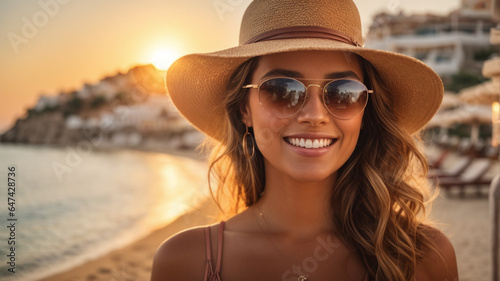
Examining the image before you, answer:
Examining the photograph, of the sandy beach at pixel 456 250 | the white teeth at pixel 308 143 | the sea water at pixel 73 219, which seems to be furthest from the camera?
the sea water at pixel 73 219

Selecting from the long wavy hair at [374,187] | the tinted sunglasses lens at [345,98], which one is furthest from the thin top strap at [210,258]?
the tinted sunglasses lens at [345,98]

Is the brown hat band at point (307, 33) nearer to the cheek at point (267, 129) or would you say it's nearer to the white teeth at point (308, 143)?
the cheek at point (267, 129)

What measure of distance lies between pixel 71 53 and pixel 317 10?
54.2 meters

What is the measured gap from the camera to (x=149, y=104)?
81.8 meters

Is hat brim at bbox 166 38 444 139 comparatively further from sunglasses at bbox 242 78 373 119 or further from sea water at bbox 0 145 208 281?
sea water at bbox 0 145 208 281

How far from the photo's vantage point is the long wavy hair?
1813 millimetres

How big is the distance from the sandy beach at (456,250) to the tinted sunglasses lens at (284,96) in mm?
4120

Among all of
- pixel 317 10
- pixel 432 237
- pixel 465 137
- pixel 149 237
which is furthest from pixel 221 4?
pixel 465 137

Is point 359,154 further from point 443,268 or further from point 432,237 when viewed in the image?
point 443,268

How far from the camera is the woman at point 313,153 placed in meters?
1.68

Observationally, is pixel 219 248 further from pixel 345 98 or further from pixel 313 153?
pixel 345 98

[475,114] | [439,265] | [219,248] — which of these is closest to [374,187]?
[439,265]

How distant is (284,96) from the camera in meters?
1.66

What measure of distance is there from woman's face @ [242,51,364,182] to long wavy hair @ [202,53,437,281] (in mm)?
189
